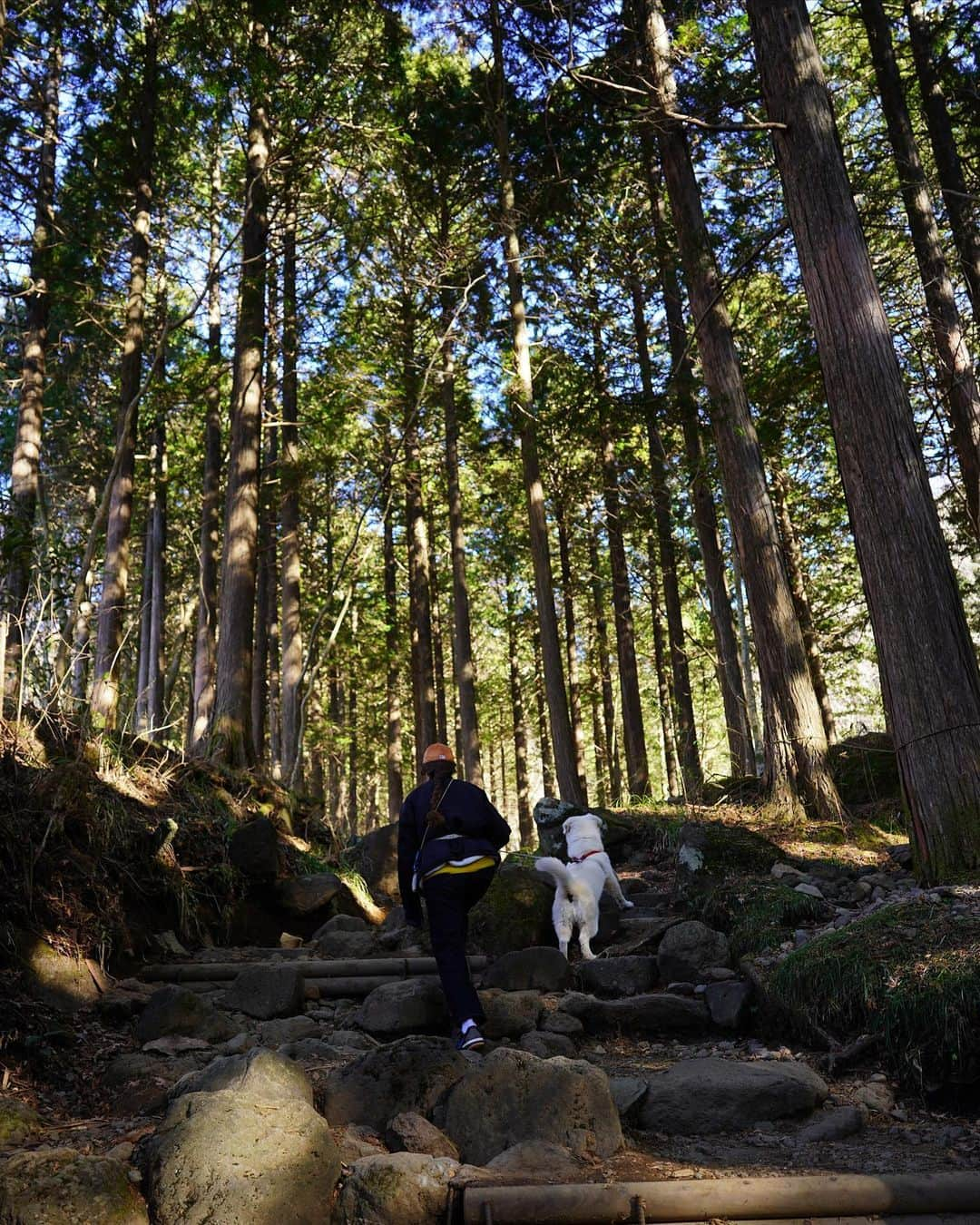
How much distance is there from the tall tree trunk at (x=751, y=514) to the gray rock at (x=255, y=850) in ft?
19.4

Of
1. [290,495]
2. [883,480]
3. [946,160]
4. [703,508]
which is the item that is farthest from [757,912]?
[290,495]

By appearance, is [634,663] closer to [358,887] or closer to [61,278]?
[358,887]

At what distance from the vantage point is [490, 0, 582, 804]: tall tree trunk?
48.5 ft

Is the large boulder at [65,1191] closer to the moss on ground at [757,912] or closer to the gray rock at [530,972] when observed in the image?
the gray rock at [530,972]

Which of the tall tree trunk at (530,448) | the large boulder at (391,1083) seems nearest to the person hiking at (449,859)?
the large boulder at (391,1083)

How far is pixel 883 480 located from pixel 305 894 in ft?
21.7

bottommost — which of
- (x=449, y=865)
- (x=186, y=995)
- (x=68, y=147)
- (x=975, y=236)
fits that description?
(x=186, y=995)

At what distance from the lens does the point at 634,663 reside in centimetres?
2036

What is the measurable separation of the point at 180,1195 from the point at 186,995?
2346mm

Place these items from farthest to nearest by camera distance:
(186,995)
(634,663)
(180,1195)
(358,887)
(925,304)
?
(634,663)
(925,304)
(358,887)
(186,995)
(180,1195)

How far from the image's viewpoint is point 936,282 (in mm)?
12883

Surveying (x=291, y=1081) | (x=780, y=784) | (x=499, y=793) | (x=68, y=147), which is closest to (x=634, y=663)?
(x=780, y=784)

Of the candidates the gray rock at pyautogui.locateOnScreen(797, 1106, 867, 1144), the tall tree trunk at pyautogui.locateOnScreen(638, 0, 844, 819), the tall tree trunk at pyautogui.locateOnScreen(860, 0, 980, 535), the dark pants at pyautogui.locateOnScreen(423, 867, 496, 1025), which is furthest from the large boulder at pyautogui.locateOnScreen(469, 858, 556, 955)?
the tall tree trunk at pyautogui.locateOnScreen(860, 0, 980, 535)

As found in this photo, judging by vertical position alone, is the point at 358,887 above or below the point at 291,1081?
above
